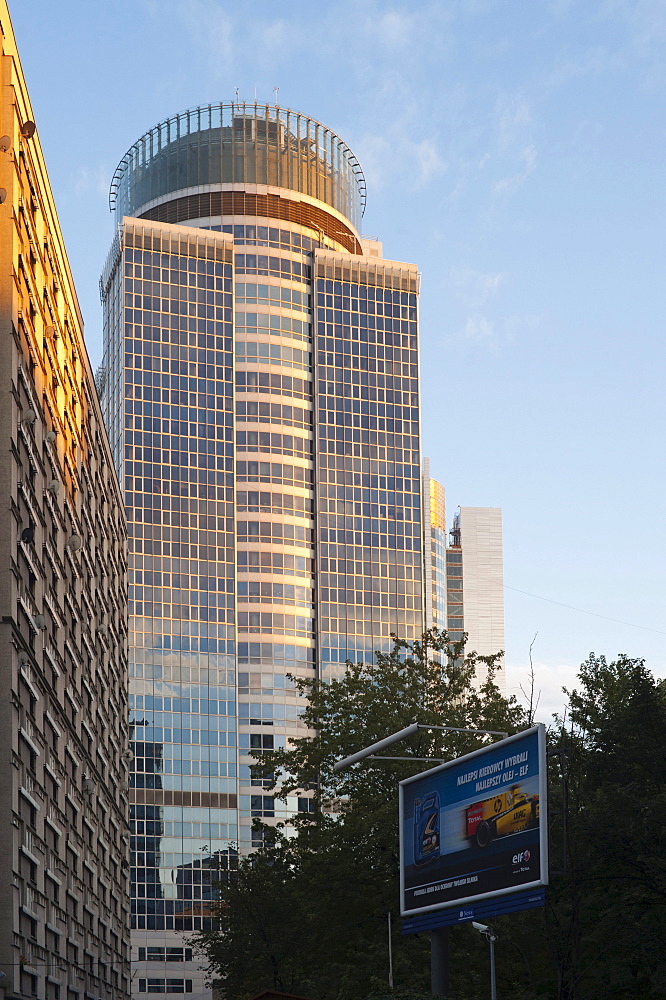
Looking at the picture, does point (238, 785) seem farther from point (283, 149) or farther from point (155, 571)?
point (283, 149)

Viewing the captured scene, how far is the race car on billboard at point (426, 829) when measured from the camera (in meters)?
35.8

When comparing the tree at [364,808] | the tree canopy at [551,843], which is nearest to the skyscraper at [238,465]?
the tree canopy at [551,843]

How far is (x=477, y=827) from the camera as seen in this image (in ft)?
112

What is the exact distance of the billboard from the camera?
3188cm

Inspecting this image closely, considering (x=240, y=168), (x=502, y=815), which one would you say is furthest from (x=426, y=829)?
(x=240, y=168)

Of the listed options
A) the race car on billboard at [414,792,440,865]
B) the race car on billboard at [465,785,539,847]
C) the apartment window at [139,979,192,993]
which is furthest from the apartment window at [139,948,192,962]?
the race car on billboard at [465,785,539,847]

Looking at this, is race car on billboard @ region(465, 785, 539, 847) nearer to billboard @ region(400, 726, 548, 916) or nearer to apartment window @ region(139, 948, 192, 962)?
billboard @ region(400, 726, 548, 916)

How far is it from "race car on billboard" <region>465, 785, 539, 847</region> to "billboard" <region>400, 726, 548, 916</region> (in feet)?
0.08

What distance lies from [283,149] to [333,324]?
80.5 ft

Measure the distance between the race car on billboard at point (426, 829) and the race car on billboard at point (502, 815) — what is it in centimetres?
157

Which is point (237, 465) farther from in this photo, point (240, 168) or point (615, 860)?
point (615, 860)

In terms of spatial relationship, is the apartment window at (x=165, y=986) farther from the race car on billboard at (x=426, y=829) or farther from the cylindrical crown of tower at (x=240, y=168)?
the race car on billboard at (x=426, y=829)

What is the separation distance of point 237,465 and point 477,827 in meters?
129

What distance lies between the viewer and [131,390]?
158000 millimetres
